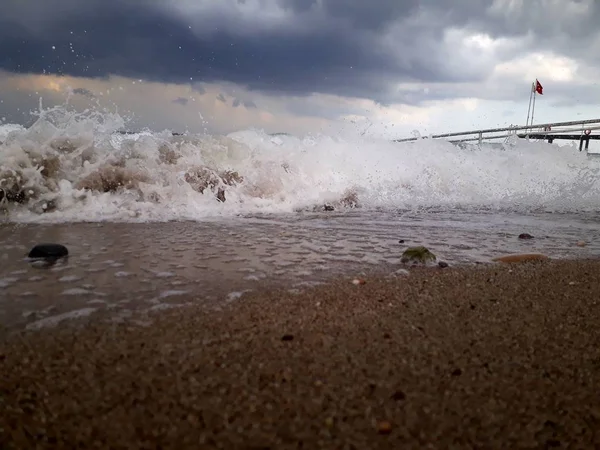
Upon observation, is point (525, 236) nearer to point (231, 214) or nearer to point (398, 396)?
point (231, 214)

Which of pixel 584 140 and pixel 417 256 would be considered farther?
pixel 584 140

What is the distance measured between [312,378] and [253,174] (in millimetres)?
5853

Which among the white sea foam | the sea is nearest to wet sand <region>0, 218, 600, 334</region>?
the sea

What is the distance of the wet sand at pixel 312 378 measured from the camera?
3.21 feet

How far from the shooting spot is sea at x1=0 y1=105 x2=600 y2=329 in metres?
2.32

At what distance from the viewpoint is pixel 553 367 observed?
1387 millimetres

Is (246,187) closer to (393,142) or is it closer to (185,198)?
(185,198)

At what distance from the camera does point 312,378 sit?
1.23m

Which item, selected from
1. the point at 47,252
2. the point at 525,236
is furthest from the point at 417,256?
the point at 47,252

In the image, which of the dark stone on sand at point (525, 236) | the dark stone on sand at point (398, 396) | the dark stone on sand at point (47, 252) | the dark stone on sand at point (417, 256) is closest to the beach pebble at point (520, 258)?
the dark stone on sand at point (417, 256)

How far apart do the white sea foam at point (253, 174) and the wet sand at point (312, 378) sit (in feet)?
10.6

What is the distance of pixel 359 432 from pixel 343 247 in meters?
2.46

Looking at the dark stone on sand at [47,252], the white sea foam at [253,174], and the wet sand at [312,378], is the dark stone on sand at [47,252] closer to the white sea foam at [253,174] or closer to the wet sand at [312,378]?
the wet sand at [312,378]

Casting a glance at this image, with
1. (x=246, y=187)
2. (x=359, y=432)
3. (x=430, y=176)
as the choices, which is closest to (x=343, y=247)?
(x=359, y=432)
